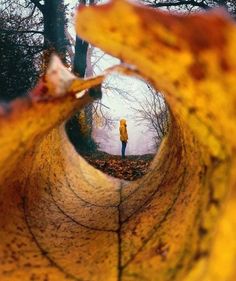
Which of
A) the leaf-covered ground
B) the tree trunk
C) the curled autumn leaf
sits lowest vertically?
the curled autumn leaf

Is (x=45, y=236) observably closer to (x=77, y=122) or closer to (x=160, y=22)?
(x=160, y=22)

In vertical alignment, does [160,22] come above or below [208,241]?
above

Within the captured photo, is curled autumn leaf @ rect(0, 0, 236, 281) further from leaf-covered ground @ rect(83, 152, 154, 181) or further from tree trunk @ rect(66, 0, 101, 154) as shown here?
tree trunk @ rect(66, 0, 101, 154)

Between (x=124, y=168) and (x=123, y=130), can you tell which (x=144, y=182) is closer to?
(x=124, y=168)

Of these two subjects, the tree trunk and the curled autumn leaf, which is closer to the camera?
the curled autumn leaf

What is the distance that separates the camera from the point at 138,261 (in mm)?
498

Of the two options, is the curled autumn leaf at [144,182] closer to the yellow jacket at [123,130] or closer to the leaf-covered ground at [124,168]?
the leaf-covered ground at [124,168]

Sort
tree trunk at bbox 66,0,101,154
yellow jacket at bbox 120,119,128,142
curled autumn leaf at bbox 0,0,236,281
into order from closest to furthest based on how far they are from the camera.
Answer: curled autumn leaf at bbox 0,0,236,281 < yellow jacket at bbox 120,119,128,142 < tree trunk at bbox 66,0,101,154

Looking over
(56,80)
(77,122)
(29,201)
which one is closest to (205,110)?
(56,80)

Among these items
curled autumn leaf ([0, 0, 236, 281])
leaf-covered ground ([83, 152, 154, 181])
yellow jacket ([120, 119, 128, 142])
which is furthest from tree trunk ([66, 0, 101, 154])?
curled autumn leaf ([0, 0, 236, 281])

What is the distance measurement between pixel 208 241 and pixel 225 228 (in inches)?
3.3

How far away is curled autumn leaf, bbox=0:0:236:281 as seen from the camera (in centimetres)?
26

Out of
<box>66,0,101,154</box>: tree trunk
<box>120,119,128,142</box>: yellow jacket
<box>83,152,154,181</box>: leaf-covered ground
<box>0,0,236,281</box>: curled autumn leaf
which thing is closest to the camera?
<box>0,0,236,281</box>: curled autumn leaf

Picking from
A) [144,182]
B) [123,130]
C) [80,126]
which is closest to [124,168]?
[144,182]
